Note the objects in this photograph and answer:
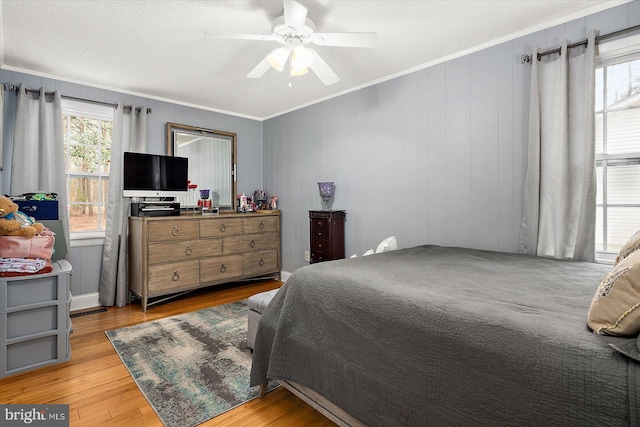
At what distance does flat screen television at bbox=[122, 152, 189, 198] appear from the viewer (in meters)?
3.57

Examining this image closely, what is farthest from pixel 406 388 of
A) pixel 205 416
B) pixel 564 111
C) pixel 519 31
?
pixel 519 31

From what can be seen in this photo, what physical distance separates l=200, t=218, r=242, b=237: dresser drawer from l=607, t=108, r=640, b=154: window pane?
3.64 metres

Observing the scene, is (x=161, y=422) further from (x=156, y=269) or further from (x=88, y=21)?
(x=88, y=21)

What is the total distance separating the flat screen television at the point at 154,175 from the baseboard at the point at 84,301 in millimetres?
1171

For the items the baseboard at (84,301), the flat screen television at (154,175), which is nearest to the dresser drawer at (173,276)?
the baseboard at (84,301)

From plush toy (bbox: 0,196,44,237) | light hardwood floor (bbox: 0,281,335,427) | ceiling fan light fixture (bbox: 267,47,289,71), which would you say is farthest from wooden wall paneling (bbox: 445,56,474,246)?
A: plush toy (bbox: 0,196,44,237)

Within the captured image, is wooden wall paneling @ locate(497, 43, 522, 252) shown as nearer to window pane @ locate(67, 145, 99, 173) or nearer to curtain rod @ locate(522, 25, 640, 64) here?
curtain rod @ locate(522, 25, 640, 64)

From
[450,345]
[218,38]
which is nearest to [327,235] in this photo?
[218,38]

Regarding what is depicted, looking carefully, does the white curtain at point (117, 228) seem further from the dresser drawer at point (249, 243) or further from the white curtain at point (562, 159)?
the white curtain at point (562, 159)

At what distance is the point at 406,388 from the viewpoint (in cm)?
118

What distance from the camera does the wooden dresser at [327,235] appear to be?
11.9 ft

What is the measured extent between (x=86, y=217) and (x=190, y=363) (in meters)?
2.39

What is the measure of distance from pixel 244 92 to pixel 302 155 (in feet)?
3.48

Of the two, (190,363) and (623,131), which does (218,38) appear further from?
(623,131)
